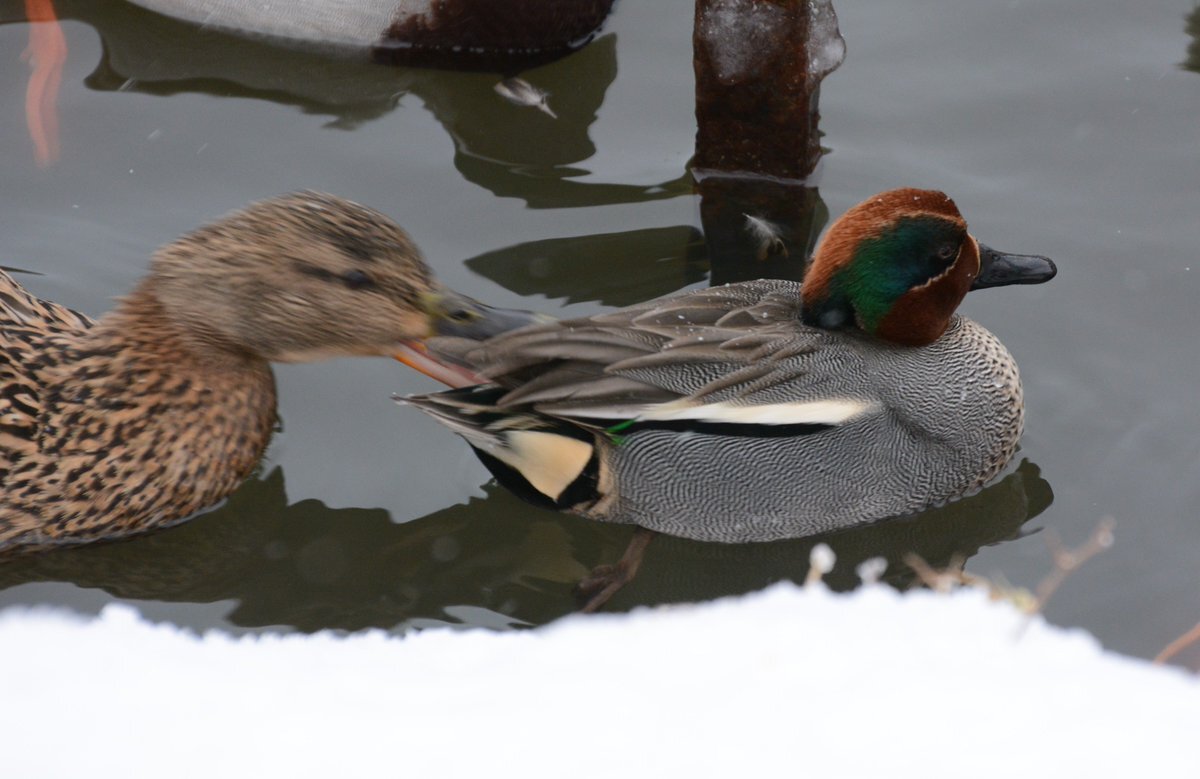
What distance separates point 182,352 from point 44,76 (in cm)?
184

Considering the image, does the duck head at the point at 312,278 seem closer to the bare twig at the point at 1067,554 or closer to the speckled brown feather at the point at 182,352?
the speckled brown feather at the point at 182,352

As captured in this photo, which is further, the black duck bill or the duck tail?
the black duck bill

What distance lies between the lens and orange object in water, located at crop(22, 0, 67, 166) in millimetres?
4730

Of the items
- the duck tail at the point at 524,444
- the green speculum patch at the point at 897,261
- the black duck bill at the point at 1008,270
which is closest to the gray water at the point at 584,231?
the duck tail at the point at 524,444

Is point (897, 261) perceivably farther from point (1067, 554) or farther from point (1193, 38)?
point (1193, 38)

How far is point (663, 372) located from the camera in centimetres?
348

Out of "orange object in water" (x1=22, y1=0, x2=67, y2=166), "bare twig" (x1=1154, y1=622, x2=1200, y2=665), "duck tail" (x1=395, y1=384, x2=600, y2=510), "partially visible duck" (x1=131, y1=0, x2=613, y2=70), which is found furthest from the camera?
"partially visible duck" (x1=131, y1=0, x2=613, y2=70)

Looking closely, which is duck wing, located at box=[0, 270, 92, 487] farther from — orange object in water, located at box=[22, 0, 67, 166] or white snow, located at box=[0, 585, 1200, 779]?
orange object in water, located at box=[22, 0, 67, 166]

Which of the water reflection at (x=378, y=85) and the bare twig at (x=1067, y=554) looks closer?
the bare twig at (x=1067, y=554)

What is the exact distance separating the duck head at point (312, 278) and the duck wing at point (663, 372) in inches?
4.2

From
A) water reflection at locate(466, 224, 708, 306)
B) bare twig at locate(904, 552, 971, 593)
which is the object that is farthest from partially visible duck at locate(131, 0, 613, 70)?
bare twig at locate(904, 552, 971, 593)

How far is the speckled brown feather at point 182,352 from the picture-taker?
346 centimetres

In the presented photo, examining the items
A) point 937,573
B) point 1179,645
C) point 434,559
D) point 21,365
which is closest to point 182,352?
point 21,365

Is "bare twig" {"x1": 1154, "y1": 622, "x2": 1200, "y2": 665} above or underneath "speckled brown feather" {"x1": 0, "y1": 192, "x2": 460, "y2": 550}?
underneath
